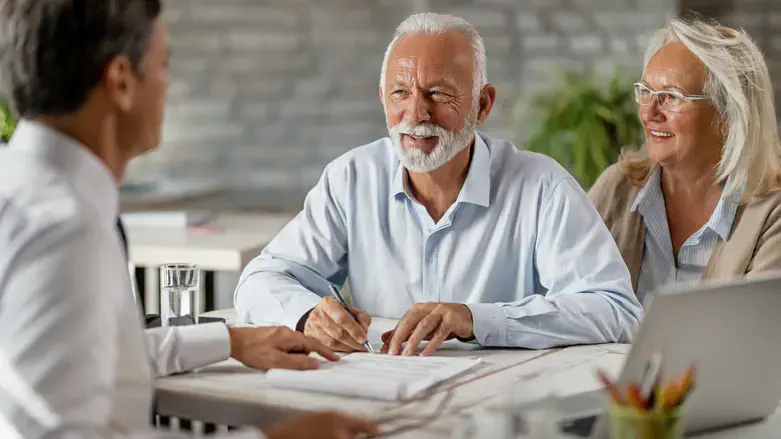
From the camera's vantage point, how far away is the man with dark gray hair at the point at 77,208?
1106 mm

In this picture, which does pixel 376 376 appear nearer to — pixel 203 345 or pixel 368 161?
pixel 203 345

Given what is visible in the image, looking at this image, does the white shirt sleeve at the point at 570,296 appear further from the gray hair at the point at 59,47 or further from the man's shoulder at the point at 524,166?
the gray hair at the point at 59,47

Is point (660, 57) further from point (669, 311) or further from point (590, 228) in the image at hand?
point (669, 311)

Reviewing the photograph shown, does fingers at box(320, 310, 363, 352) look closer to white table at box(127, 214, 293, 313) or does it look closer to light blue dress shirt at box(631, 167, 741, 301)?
light blue dress shirt at box(631, 167, 741, 301)

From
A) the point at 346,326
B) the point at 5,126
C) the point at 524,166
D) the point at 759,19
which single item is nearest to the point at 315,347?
the point at 346,326

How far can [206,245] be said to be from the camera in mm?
3432

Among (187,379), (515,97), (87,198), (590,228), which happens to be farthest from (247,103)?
(87,198)

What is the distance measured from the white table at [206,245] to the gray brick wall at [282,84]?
2.54ft

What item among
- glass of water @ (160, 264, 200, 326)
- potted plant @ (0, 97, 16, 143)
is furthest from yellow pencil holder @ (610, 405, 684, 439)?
potted plant @ (0, 97, 16, 143)

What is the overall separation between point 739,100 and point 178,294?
149cm

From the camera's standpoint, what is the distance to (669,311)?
4.16 ft

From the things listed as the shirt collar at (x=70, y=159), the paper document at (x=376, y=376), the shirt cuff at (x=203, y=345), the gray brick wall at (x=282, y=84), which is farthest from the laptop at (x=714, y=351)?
the gray brick wall at (x=282, y=84)

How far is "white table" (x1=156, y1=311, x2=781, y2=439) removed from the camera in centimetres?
145

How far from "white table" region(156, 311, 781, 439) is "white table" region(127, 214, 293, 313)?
162 centimetres
